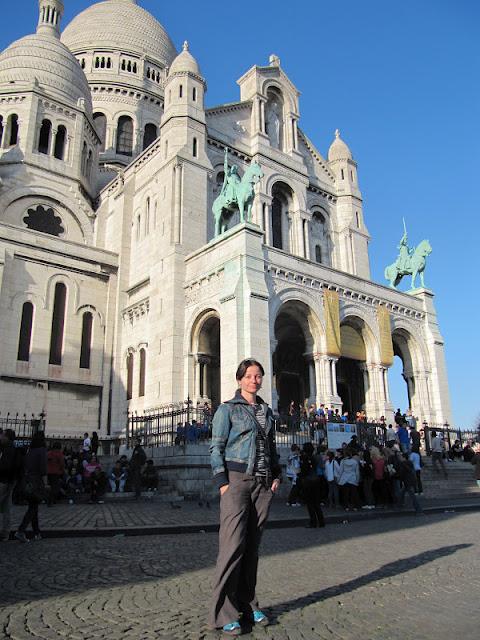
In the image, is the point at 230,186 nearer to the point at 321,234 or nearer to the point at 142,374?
the point at 142,374

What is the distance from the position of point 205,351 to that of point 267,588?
19185 millimetres

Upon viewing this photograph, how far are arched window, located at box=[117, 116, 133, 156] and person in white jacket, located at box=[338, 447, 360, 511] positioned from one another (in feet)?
117

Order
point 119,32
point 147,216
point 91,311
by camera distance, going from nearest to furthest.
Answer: point 91,311
point 147,216
point 119,32

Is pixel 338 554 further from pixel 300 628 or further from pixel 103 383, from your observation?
pixel 103 383

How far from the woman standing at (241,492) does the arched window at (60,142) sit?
3131 centimetres

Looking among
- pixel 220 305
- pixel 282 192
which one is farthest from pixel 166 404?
pixel 282 192

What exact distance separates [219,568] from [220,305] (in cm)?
1823

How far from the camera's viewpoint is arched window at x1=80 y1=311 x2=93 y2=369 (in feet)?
90.5

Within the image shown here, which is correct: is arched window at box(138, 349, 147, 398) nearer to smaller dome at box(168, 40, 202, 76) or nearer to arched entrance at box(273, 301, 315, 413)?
arched entrance at box(273, 301, 315, 413)

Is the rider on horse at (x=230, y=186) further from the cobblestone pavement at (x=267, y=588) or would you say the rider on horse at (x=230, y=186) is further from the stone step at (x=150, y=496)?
the cobblestone pavement at (x=267, y=588)

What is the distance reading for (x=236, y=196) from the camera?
23.5 meters

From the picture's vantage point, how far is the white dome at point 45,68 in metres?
32.4

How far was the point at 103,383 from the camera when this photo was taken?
27562 mm

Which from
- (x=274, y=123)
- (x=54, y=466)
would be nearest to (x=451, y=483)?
(x=54, y=466)
